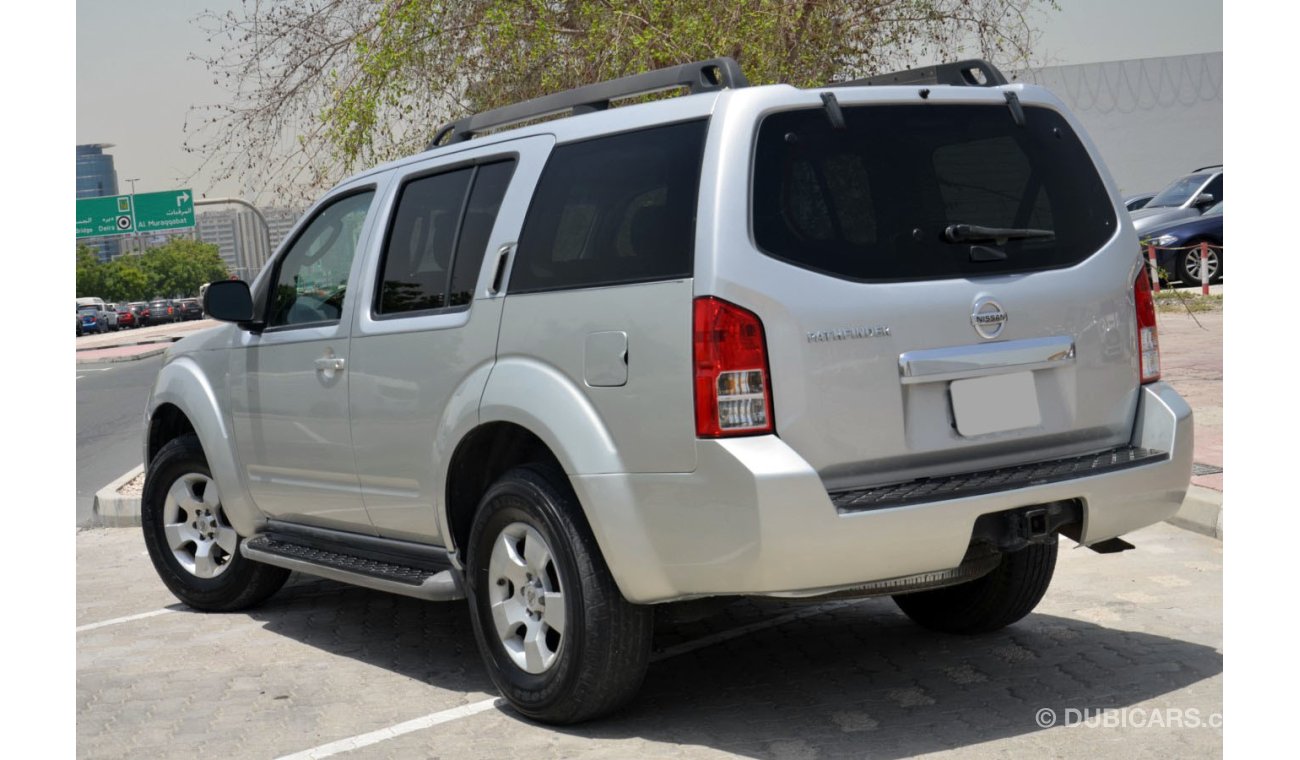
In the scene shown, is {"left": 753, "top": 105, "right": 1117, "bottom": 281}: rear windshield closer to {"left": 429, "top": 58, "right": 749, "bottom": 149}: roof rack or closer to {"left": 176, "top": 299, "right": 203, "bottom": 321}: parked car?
{"left": 429, "top": 58, "right": 749, "bottom": 149}: roof rack

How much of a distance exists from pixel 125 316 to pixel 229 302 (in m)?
80.0

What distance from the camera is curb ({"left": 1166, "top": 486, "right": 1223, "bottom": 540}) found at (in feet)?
23.2

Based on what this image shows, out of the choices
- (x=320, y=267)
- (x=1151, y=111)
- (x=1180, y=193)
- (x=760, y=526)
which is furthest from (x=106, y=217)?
(x=760, y=526)

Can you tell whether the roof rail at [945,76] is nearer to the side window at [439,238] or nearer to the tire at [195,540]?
the side window at [439,238]

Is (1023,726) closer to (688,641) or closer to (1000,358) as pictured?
(1000,358)

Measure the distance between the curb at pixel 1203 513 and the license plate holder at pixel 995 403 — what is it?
116 inches

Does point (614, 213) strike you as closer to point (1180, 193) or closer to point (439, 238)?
point (439, 238)

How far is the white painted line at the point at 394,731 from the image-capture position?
4.59m

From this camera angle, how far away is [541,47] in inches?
535

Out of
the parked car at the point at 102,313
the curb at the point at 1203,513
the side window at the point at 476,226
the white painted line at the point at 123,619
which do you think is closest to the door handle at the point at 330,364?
the side window at the point at 476,226

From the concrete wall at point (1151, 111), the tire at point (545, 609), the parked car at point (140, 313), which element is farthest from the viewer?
the parked car at point (140, 313)

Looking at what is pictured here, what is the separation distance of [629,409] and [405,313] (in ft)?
4.69

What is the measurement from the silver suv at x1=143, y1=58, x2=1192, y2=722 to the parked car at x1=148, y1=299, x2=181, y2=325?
89370 mm

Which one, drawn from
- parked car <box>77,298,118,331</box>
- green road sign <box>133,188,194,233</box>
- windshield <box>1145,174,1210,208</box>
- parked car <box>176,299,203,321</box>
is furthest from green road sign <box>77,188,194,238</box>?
windshield <box>1145,174,1210,208</box>
